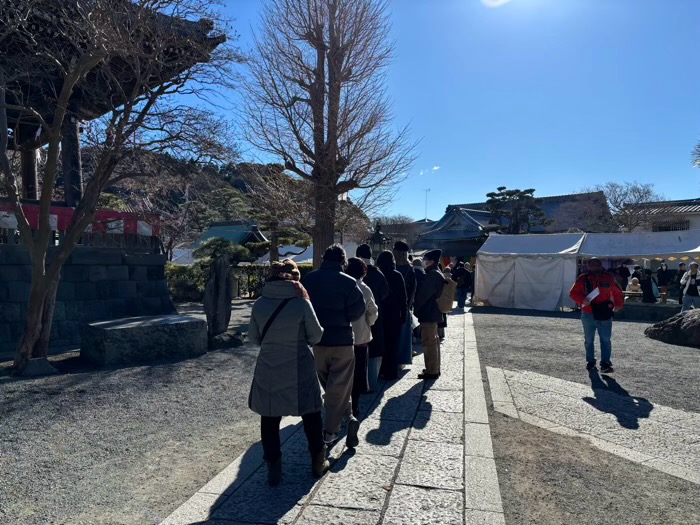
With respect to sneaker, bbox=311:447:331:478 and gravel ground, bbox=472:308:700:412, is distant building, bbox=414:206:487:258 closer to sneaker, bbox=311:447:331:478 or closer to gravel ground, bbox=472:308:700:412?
gravel ground, bbox=472:308:700:412

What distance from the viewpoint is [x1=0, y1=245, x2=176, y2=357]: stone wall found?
8.01 metres

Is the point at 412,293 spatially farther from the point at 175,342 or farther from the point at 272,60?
the point at 272,60

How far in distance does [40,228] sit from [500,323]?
10.5m

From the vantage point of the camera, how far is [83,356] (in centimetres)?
719

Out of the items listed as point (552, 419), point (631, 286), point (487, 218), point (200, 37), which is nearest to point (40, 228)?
point (200, 37)

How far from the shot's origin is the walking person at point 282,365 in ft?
10.3

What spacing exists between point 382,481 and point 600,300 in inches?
186

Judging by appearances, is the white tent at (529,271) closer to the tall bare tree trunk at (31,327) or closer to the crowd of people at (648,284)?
the crowd of people at (648,284)

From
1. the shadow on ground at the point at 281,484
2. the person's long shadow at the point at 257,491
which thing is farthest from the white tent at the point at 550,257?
the person's long shadow at the point at 257,491

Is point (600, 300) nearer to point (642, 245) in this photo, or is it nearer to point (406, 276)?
point (406, 276)

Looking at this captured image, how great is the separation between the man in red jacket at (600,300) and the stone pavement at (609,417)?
1.72 feet

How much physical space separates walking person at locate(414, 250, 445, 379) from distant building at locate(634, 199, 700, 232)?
2937 cm

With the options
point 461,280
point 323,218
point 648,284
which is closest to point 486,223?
point 648,284

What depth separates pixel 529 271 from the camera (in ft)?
55.1
